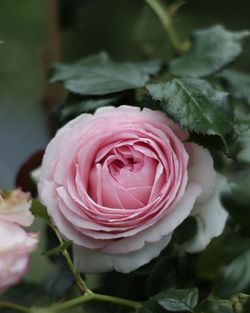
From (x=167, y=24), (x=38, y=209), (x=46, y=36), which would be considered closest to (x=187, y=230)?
(x=38, y=209)

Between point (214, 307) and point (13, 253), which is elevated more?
point (13, 253)

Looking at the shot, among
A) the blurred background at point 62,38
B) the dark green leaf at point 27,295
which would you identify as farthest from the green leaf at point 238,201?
the blurred background at point 62,38

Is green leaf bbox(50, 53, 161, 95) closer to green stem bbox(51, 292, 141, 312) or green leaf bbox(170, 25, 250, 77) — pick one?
green leaf bbox(170, 25, 250, 77)

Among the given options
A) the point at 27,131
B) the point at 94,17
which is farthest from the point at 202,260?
the point at 94,17

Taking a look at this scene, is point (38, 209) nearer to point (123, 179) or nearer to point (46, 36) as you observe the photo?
point (123, 179)

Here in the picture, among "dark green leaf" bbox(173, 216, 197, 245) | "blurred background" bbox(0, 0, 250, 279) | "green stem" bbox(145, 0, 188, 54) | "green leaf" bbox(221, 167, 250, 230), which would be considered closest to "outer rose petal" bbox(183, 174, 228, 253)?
"dark green leaf" bbox(173, 216, 197, 245)

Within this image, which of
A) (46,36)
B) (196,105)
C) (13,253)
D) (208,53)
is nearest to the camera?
(13,253)

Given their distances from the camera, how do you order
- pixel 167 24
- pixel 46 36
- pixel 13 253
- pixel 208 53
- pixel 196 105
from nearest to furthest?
pixel 13 253 < pixel 196 105 < pixel 208 53 < pixel 167 24 < pixel 46 36
